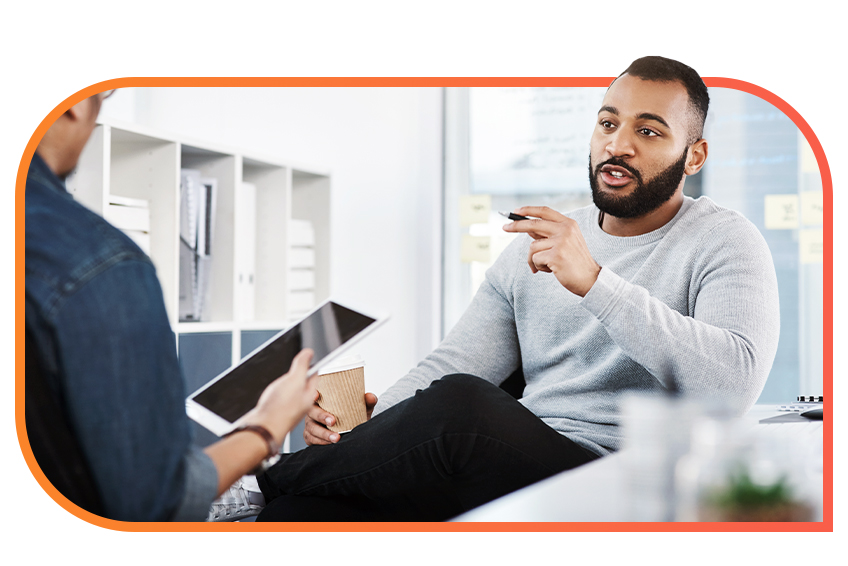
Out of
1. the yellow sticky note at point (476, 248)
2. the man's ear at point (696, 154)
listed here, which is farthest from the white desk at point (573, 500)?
the yellow sticky note at point (476, 248)

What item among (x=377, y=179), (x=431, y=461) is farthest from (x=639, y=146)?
(x=377, y=179)

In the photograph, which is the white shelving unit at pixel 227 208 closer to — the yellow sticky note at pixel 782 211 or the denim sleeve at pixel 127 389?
the denim sleeve at pixel 127 389

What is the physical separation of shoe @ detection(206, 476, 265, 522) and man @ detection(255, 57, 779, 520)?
3 cm

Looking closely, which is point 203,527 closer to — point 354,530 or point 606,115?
point 354,530

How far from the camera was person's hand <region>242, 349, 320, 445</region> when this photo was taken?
0.80m

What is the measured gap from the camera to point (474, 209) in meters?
2.22

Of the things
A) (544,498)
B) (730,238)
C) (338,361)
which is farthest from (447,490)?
(730,238)

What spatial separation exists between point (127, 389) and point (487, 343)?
775mm

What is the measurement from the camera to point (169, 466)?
0.69 meters

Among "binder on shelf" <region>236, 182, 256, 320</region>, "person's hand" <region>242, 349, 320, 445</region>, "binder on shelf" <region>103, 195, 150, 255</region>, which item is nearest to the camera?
"person's hand" <region>242, 349, 320, 445</region>

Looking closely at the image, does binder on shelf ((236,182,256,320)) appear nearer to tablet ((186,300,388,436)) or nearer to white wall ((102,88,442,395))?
white wall ((102,88,442,395))

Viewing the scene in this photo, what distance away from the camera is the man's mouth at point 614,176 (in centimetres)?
118

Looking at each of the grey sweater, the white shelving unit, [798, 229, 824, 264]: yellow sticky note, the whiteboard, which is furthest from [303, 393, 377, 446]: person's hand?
the whiteboard

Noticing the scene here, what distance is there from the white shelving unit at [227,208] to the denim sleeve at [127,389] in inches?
26.4
